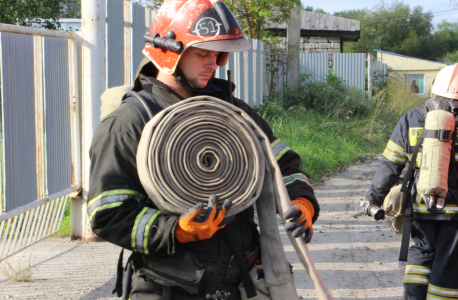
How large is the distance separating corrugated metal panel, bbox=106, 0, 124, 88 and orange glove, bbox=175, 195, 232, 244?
3.97 meters

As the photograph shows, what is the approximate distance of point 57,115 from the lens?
5094 millimetres

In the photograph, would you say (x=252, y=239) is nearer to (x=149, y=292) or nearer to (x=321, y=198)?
(x=149, y=292)

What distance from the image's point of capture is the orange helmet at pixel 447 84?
3.69m

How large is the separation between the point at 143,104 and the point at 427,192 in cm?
217

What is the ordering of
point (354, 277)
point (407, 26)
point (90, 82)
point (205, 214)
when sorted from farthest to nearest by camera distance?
point (407, 26) < point (90, 82) < point (354, 277) < point (205, 214)

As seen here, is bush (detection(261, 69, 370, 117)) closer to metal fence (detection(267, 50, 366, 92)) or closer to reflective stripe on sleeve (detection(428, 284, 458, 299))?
metal fence (detection(267, 50, 366, 92))

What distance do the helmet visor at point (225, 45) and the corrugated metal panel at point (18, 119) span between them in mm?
2588

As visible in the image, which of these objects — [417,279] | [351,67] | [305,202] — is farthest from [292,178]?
[351,67]

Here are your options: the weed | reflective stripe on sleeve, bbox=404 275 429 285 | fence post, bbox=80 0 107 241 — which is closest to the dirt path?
the weed

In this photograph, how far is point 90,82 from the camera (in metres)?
5.26

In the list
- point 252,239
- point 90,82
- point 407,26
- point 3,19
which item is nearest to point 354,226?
point 90,82

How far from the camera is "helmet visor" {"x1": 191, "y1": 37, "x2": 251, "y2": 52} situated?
211 centimetres

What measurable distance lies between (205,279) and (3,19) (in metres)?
11.7

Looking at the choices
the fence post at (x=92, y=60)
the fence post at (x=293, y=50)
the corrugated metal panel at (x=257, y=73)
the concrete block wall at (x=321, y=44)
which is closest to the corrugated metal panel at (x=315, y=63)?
the concrete block wall at (x=321, y=44)
